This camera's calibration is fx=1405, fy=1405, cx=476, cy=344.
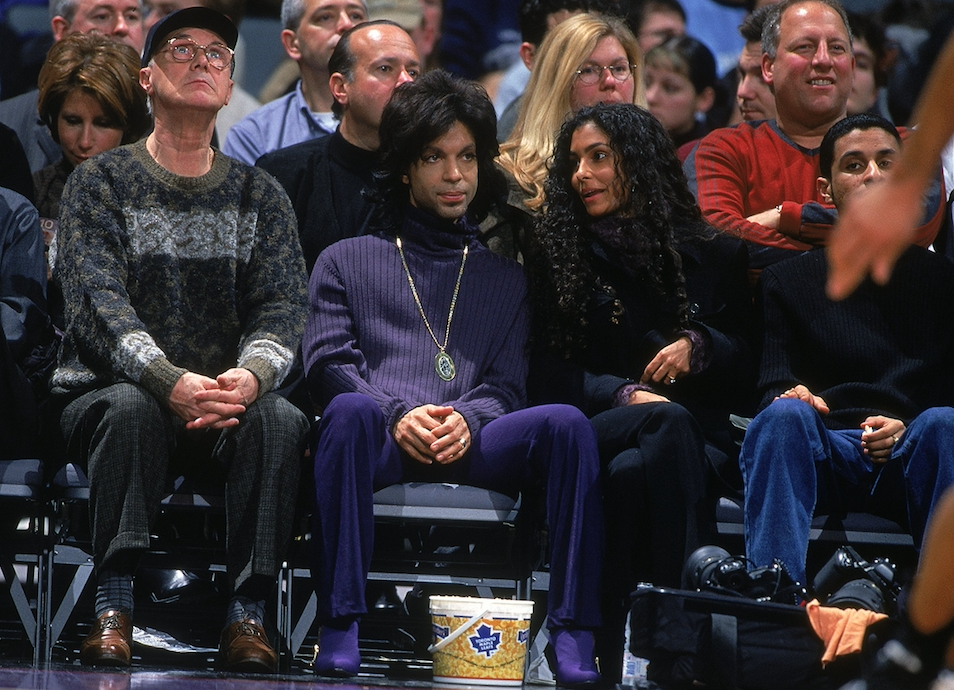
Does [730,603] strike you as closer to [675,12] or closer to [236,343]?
[236,343]

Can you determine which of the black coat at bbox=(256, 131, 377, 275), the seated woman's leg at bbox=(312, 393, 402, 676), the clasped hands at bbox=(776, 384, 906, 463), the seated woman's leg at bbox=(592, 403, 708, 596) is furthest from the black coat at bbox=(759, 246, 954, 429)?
the black coat at bbox=(256, 131, 377, 275)

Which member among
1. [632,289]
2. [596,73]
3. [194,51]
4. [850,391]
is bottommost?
[850,391]

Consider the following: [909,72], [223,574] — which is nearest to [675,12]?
[909,72]

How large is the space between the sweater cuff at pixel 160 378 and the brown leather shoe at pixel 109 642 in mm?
527

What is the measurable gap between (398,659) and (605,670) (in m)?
0.53

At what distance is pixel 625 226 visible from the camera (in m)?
3.91

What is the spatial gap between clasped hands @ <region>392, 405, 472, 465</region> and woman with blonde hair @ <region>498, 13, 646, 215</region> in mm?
1115

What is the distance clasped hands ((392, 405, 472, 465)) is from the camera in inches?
136

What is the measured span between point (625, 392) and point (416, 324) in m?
0.58

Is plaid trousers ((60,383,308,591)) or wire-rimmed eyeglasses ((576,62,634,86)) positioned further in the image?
wire-rimmed eyeglasses ((576,62,634,86))

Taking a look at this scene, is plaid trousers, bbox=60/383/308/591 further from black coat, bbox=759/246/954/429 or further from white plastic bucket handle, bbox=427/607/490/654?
black coat, bbox=759/246/954/429

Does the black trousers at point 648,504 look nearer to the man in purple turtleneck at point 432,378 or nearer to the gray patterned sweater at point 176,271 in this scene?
the man in purple turtleneck at point 432,378

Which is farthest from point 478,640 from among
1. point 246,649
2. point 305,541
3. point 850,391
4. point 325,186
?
point 325,186

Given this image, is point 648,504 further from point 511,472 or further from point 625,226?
point 625,226
